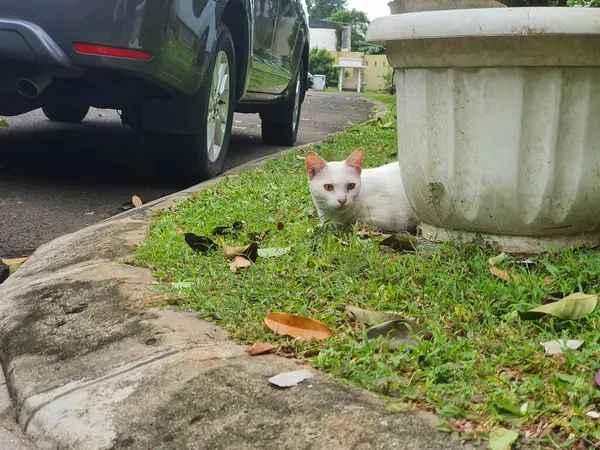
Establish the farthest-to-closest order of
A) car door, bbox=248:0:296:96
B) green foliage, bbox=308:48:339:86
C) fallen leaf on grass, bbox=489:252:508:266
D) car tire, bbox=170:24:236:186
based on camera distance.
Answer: green foliage, bbox=308:48:339:86, car door, bbox=248:0:296:96, car tire, bbox=170:24:236:186, fallen leaf on grass, bbox=489:252:508:266

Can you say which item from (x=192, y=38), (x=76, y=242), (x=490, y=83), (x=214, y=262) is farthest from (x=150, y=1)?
(x=490, y=83)

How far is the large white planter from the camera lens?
2.37 metres

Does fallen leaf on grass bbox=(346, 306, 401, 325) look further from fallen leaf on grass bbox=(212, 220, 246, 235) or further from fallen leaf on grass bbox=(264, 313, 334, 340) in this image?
fallen leaf on grass bbox=(212, 220, 246, 235)

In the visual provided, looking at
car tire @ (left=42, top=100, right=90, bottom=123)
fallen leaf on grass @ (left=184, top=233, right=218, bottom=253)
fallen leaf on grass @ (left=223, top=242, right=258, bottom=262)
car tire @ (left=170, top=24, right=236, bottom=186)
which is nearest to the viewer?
fallen leaf on grass @ (left=223, top=242, right=258, bottom=262)

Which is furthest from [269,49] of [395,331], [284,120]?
[395,331]

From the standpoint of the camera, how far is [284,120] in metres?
7.35

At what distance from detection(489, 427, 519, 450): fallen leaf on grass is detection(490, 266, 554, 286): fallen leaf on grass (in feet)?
2.87

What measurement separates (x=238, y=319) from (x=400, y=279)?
0.55 meters

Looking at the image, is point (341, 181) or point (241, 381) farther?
point (341, 181)

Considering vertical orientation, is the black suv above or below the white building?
below

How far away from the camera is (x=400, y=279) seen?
8.00 feet

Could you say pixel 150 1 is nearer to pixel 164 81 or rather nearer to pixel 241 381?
pixel 164 81

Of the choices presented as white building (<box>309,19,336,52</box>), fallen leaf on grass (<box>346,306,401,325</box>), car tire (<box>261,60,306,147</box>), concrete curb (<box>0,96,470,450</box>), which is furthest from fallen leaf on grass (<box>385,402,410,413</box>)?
white building (<box>309,19,336,52</box>)

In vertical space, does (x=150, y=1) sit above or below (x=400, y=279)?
above
